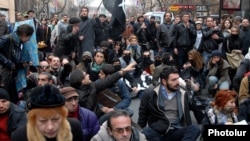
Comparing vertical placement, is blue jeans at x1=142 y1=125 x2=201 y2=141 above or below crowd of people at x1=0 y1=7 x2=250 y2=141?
below

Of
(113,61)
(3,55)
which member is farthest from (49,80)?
(113,61)

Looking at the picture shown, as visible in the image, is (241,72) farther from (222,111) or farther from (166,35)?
(166,35)

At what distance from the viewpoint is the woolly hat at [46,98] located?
296 cm

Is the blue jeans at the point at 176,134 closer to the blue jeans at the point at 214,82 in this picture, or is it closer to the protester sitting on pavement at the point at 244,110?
the protester sitting on pavement at the point at 244,110

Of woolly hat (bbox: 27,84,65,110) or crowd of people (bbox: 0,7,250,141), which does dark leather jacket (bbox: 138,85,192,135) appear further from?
woolly hat (bbox: 27,84,65,110)

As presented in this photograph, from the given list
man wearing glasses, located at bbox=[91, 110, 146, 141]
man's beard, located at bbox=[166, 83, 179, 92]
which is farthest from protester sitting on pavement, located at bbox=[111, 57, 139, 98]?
man wearing glasses, located at bbox=[91, 110, 146, 141]

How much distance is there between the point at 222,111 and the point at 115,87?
1495mm

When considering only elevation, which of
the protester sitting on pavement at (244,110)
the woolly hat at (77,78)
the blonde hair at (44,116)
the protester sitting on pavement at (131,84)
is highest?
the blonde hair at (44,116)

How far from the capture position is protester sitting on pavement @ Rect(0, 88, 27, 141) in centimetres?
420

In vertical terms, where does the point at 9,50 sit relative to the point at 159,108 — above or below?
above

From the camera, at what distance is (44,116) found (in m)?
2.94

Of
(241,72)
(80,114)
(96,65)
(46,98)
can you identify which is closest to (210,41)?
(241,72)

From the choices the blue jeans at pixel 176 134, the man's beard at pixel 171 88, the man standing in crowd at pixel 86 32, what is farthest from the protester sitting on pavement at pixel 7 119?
the man standing in crowd at pixel 86 32

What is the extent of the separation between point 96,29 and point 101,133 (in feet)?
21.1
